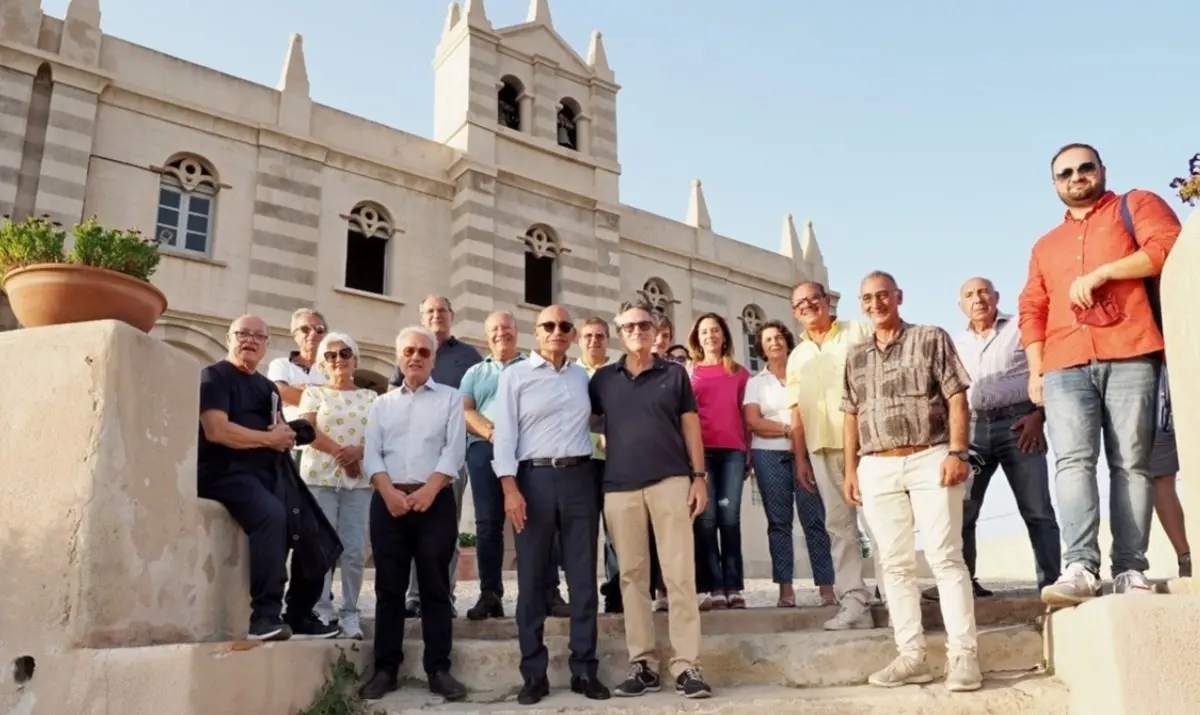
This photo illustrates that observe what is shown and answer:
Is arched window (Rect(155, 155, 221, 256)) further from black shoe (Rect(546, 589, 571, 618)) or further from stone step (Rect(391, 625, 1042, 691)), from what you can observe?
stone step (Rect(391, 625, 1042, 691))

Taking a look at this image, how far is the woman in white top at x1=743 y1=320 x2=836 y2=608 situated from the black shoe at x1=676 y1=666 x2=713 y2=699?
5.75 ft

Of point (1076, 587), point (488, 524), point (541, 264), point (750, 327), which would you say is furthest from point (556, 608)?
point (750, 327)

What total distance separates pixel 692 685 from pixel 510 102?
53.9 feet

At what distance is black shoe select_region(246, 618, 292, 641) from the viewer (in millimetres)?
4410

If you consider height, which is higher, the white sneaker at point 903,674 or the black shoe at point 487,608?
the black shoe at point 487,608

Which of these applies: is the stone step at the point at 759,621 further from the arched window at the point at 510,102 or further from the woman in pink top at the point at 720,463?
the arched window at the point at 510,102

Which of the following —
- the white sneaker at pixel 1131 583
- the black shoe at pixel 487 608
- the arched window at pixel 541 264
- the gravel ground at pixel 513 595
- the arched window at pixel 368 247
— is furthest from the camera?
the arched window at pixel 541 264

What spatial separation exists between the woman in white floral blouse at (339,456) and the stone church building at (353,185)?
8.85 meters

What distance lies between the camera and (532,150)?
1842cm

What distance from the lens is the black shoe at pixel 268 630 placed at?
14.5ft

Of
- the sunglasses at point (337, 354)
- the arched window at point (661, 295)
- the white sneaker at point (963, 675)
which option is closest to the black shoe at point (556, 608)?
the sunglasses at point (337, 354)

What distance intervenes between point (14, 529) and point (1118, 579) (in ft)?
16.0

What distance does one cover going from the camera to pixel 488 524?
5.85m

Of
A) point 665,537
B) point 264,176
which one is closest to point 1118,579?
point 665,537
